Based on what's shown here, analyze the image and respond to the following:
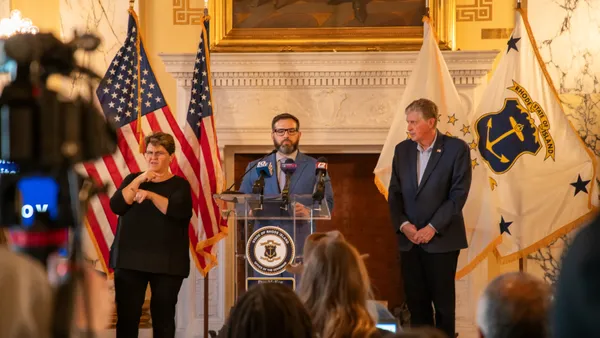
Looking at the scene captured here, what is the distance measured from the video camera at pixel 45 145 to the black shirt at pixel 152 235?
3680 mm

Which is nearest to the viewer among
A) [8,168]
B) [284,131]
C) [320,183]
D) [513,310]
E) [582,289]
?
[582,289]

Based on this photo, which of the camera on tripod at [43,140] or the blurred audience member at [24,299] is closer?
the blurred audience member at [24,299]

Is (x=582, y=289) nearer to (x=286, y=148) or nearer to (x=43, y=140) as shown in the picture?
(x=43, y=140)

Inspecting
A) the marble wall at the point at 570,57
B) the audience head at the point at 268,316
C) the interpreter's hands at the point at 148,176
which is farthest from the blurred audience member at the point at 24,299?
the marble wall at the point at 570,57

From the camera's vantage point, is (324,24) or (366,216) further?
(366,216)

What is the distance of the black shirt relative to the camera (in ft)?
16.9

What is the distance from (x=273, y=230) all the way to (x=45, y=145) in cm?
339

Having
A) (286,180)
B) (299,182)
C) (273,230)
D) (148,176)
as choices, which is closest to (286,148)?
(299,182)

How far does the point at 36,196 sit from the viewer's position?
145 centimetres

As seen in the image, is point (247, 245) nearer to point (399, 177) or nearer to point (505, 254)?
point (399, 177)

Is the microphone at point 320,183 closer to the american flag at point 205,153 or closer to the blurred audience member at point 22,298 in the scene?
the american flag at point 205,153

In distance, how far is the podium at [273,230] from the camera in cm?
474

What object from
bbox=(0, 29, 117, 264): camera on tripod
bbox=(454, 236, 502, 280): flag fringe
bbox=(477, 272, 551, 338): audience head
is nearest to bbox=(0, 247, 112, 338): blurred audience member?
→ bbox=(0, 29, 117, 264): camera on tripod

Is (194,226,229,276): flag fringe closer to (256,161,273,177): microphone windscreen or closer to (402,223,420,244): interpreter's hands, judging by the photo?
(256,161,273,177): microphone windscreen
